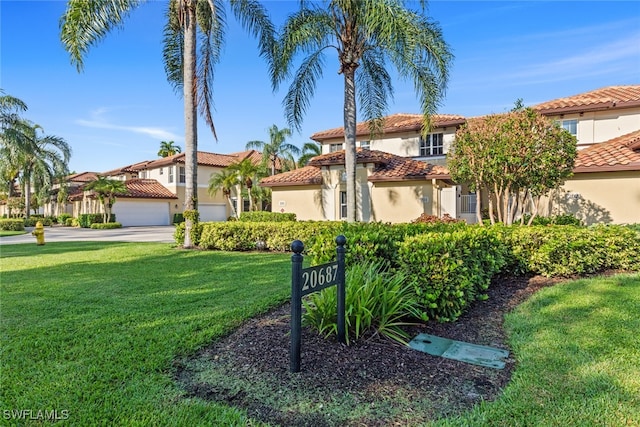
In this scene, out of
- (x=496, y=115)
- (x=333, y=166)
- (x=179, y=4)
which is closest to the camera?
(x=496, y=115)

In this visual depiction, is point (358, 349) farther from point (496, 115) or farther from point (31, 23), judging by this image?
point (31, 23)

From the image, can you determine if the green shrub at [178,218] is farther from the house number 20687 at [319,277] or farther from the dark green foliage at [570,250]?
the house number 20687 at [319,277]

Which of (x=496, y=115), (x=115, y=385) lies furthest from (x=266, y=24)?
(x=115, y=385)

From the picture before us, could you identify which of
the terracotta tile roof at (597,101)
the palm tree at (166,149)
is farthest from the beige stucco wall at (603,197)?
the palm tree at (166,149)

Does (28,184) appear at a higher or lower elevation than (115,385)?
higher

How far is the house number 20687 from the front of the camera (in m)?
3.32

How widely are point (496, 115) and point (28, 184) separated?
3747 cm

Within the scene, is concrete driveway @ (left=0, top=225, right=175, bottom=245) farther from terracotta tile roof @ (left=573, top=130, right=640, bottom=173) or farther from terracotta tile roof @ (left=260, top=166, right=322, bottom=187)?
terracotta tile roof @ (left=573, top=130, right=640, bottom=173)

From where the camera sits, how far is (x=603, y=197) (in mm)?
13875

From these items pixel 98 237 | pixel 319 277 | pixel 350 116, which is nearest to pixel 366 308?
pixel 319 277

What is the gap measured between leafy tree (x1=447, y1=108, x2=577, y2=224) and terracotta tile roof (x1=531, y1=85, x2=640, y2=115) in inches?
289

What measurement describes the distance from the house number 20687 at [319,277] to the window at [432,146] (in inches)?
740

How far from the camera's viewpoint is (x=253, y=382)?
3.11 metres

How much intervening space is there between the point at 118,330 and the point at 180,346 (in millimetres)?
1149
